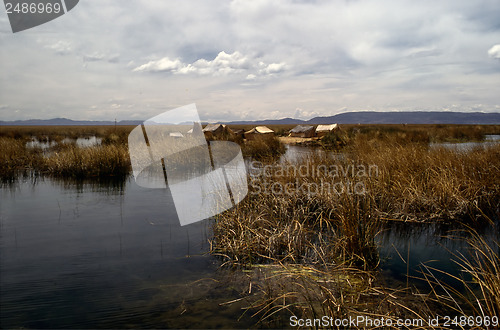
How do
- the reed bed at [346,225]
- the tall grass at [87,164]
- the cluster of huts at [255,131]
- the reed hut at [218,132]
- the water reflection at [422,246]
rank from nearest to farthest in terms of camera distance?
1. the reed bed at [346,225]
2. the water reflection at [422,246]
3. the tall grass at [87,164]
4. the reed hut at [218,132]
5. the cluster of huts at [255,131]

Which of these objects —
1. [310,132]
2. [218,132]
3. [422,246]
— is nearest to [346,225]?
[422,246]

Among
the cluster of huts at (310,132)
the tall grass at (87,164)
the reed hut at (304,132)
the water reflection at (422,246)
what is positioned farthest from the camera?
the reed hut at (304,132)

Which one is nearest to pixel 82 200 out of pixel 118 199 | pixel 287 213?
pixel 118 199

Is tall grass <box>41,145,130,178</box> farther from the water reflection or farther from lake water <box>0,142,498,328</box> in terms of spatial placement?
the water reflection

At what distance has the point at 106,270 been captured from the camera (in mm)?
4723

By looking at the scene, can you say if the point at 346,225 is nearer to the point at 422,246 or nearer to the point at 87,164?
the point at 422,246

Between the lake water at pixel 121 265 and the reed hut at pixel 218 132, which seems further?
the reed hut at pixel 218 132

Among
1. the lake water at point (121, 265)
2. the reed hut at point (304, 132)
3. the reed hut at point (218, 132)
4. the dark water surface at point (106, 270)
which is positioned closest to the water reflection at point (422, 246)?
the lake water at point (121, 265)

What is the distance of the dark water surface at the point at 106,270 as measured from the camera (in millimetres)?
3594

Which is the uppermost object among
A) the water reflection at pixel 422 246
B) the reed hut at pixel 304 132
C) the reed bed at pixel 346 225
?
the reed hut at pixel 304 132

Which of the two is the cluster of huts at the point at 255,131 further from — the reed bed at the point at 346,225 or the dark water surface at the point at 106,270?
the reed bed at the point at 346,225

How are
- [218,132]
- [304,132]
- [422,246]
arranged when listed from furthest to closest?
[304,132] < [218,132] < [422,246]

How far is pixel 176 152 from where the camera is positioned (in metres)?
14.6

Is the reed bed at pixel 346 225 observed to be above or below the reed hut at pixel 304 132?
below
